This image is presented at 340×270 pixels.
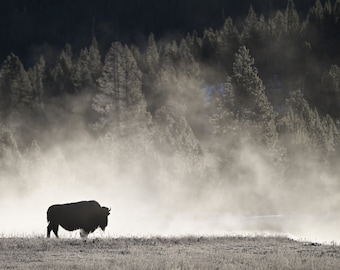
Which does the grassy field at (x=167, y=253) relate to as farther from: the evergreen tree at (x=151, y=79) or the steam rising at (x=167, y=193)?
the evergreen tree at (x=151, y=79)

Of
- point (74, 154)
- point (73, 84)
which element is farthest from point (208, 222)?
point (73, 84)

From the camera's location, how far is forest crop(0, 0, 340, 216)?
52.2 meters

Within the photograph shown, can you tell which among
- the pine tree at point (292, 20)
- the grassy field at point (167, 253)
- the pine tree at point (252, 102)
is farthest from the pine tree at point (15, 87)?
the grassy field at point (167, 253)

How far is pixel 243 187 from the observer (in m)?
52.5

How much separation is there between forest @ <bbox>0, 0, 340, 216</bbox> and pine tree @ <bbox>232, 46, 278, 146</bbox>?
9 centimetres

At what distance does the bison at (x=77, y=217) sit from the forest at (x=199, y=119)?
2672 cm

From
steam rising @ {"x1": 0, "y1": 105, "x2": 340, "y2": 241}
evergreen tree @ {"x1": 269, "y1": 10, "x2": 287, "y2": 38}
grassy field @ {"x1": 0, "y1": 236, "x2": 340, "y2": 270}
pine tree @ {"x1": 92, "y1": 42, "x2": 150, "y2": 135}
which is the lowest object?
grassy field @ {"x1": 0, "y1": 236, "x2": 340, "y2": 270}

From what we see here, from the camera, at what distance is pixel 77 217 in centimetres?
2569

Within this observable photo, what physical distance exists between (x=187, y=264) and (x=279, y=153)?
122 feet

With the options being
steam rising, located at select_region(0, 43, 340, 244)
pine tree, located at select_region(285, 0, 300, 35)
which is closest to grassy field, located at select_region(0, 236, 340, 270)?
steam rising, located at select_region(0, 43, 340, 244)

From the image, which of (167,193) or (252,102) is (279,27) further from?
(252,102)

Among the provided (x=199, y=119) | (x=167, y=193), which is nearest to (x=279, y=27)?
(x=199, y=119)

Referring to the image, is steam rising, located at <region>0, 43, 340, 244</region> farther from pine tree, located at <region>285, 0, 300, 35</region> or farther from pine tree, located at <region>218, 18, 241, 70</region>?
pine tree, located at <region>285, 0, 300, 35</region>

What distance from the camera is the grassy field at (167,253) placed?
15625mm
